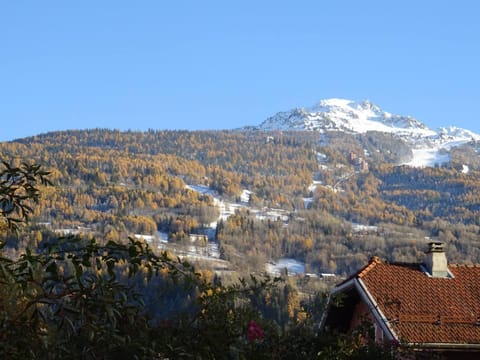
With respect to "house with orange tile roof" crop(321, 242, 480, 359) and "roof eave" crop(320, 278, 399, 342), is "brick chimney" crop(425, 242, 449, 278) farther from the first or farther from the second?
"roof eave" crop(320, 278, 399, 342)

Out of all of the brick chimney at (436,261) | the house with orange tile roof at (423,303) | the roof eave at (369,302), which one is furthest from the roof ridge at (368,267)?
the brick chimney at (436,261)

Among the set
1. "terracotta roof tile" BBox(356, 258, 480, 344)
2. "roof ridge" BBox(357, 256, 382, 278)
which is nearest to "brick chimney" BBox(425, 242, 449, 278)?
"terracotta roof tile" BBox(356, 258, 480, 344)

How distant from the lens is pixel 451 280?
720 inches

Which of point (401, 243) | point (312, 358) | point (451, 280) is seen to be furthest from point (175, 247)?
point (312, 358)

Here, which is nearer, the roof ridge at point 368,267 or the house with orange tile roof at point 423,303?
the house with orange tile roof at point 423,303

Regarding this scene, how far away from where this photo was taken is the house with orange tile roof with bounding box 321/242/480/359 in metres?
15.6

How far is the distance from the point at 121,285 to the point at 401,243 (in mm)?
198624

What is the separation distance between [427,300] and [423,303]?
0.20m

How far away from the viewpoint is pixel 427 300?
17.3m

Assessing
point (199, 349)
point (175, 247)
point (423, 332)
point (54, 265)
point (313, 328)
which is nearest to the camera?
point (54, 265)

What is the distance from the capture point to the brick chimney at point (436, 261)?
18.4m

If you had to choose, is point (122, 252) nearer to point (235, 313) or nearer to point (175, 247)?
point (235, 313)

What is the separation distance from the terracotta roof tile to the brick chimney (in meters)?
0.22

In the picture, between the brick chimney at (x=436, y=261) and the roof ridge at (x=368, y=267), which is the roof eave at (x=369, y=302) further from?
the brick chimney at (x=436, y=261)
